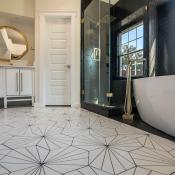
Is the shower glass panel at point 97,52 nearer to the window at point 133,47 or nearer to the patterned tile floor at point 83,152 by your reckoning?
the window at point 133,47

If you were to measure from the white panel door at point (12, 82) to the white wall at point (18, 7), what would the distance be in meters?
1.28

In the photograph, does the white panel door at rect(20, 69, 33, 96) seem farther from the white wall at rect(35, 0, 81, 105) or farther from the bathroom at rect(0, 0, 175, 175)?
the white wall at rect(35, 0, 81, 105)

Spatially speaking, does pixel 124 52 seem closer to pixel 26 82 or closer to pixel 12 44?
pixel 26 82

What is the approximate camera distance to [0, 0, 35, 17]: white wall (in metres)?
3.81

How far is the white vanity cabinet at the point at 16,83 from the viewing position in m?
3.53

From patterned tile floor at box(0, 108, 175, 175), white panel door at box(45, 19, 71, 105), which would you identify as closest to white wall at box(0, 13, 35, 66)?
white panel door at box(45, 19, 71, 105)

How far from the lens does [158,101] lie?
1.79 meters

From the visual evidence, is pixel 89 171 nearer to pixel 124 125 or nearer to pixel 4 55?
pixel 124 125

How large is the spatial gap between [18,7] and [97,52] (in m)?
1.99

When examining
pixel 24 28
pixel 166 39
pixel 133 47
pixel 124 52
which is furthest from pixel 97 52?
pixel 24 28

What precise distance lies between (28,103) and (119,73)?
218 centimetres

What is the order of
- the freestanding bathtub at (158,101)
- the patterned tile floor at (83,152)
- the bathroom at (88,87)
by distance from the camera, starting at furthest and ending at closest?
1. the freestanding bathtub at (158,101)
2. the bathroom at (88,87)
3. the patterned tile floor at (83,152)

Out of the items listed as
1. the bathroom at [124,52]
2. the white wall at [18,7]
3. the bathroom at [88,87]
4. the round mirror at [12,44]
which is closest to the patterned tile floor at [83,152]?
the bathroom at [88,87]

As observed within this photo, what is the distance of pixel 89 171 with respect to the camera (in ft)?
3.37
